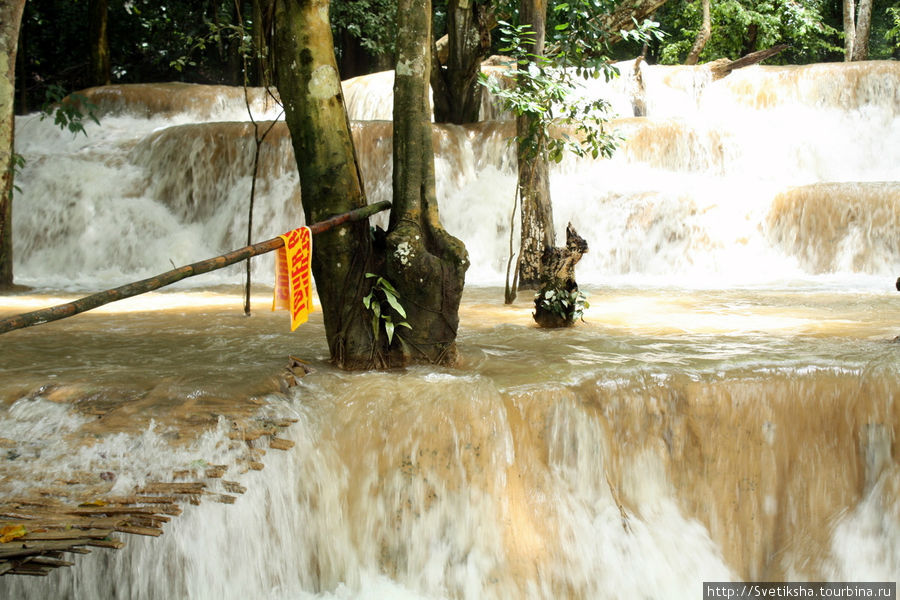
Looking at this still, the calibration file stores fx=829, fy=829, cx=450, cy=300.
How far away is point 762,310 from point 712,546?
10.6 feet

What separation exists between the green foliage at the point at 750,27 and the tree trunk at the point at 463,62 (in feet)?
35.9

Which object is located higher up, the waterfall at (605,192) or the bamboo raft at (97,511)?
the waterfall at (605,192)

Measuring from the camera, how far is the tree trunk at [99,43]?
15671 millimetres

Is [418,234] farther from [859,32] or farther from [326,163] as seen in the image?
[859,32]

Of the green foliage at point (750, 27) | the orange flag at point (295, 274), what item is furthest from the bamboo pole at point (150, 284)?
the green foliage at point (750, 27)

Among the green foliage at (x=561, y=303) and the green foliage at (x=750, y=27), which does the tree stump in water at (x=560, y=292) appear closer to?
the green foliage at (x=561, y=303)

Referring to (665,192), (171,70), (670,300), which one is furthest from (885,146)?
(171,70)

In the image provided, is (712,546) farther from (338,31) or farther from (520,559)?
(338,31)

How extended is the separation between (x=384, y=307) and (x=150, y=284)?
1316mm

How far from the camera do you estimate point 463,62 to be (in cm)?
1166

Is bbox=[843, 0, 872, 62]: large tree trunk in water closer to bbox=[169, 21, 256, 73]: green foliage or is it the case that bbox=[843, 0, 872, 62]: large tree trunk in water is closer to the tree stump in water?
bbox=[169, 21, 256, 73]: green foliage

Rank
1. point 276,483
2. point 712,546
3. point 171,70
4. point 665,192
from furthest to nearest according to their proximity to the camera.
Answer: point 171,70, point 665,192, point 712,546, point 276,483

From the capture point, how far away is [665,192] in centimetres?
1040

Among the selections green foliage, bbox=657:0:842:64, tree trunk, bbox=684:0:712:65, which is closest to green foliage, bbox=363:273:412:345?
tree trunk, bbox=684:0:712:65
